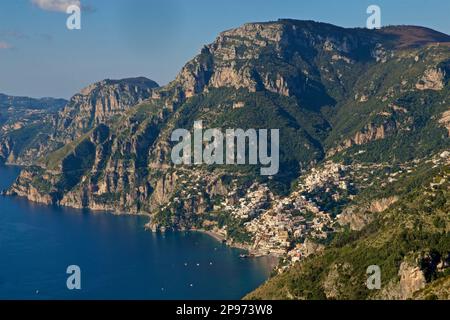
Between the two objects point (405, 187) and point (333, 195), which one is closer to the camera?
point (405, 187)

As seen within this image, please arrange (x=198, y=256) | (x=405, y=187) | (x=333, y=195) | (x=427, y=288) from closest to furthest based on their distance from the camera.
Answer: (x=427, y=288)
(x=405, y=187)
(x=198, y=256)
(x=333, y=195)

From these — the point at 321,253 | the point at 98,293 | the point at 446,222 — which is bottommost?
the point at 98,293
